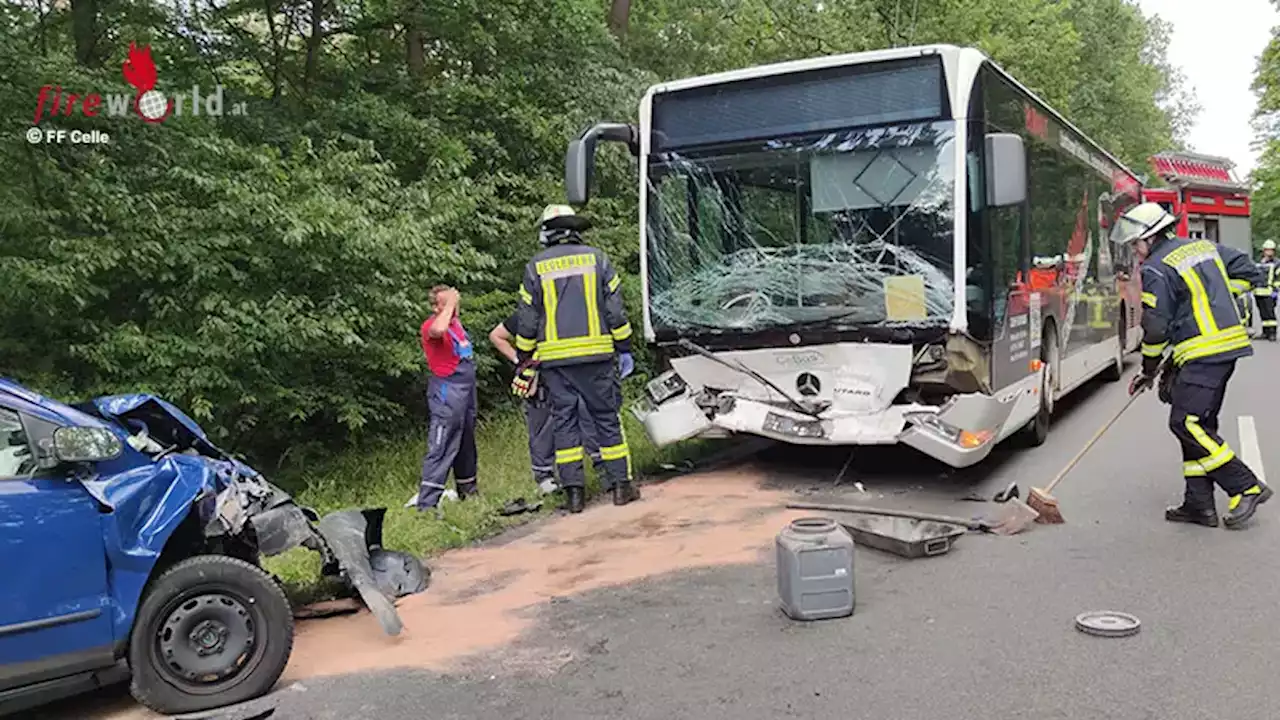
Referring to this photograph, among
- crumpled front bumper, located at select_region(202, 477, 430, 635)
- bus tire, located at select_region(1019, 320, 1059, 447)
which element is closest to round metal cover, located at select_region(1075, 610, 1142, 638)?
crumpled front bumper, located at select_region(202, 477, 430, 635)

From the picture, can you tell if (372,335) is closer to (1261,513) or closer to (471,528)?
(471,528)

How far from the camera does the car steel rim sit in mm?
4043

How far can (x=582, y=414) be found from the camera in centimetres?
748

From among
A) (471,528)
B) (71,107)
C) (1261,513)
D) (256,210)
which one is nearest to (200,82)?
(71,107)

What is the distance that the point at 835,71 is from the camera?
7418mm

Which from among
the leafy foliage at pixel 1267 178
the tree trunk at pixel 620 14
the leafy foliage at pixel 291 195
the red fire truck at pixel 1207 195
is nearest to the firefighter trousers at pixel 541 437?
the leafy foliage at pixel 291 195

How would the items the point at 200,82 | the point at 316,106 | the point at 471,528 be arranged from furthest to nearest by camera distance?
the point at 316,106 → the point at 200,82 → the point at 471,528

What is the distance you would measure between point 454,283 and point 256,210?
245 cm

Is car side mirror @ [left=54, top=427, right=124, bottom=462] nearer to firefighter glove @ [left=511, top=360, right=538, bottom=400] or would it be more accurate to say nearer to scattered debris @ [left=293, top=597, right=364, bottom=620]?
scattered debris @ [left=293, top=597, right=364, bottom=620]

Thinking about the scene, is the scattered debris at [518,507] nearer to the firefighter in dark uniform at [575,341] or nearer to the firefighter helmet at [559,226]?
the firefighter in dark uniform at [575,341]

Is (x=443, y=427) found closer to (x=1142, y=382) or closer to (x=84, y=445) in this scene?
→ (x=84, y=445)

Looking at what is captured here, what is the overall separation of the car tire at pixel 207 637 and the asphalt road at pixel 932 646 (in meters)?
0.18

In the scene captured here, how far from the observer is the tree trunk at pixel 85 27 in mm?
9406

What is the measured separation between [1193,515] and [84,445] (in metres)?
5.62
